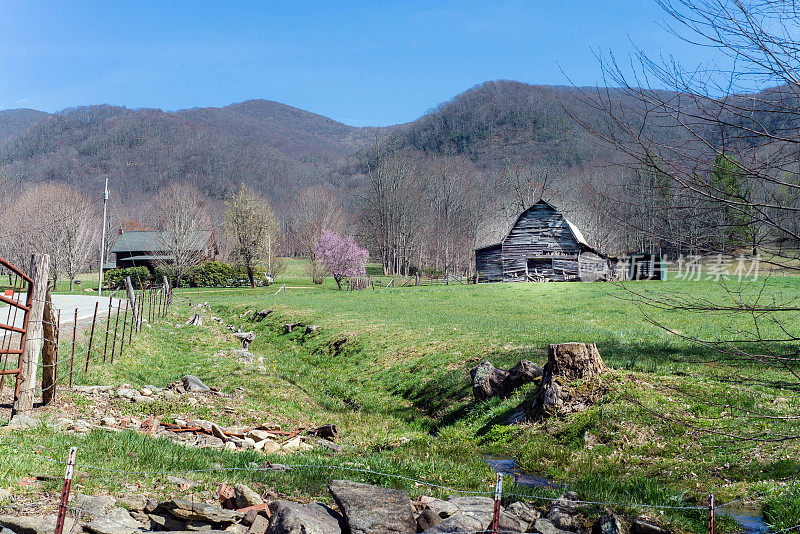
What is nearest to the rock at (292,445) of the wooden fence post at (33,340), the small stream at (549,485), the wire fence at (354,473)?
the wire fence at (354,473)

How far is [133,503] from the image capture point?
5.49 metres

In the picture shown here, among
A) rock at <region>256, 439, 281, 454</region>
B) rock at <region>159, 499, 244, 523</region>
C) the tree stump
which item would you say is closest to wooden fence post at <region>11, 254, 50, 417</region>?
rock at <region>256, 439, 281, 454</region>

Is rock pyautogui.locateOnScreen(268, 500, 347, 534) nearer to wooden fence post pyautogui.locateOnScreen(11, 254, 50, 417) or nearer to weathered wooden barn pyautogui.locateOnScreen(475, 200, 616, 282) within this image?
wooden fence post pyautogui.locateOnScreen(11, 254, 50, 417)

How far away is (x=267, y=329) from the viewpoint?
2742 cm

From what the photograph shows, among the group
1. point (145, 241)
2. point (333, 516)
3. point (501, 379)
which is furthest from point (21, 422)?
point (145, 241)

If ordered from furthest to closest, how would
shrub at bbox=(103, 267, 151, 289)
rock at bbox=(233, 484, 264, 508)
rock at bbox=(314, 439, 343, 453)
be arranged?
shrub at bbox=(103, 267, 151, 289)
rock at bbox=(314, 439, 343, 453)
rock at bbox=(233, 484, 264, 508)

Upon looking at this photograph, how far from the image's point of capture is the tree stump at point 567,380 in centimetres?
984

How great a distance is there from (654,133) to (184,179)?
176788mm

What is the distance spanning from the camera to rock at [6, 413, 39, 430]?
770cm

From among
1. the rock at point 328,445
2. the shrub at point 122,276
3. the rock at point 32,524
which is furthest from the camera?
the shrub at point 122,276

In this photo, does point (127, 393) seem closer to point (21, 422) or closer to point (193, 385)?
point (193, 385)

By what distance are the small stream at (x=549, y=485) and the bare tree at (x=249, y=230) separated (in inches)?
2182

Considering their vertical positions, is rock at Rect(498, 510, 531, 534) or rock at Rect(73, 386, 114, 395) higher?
rock at Rect(498, 510, 531, 534)

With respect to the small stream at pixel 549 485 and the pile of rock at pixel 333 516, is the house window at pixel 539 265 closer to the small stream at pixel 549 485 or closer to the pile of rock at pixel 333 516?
the small stream at pixel 549 485
